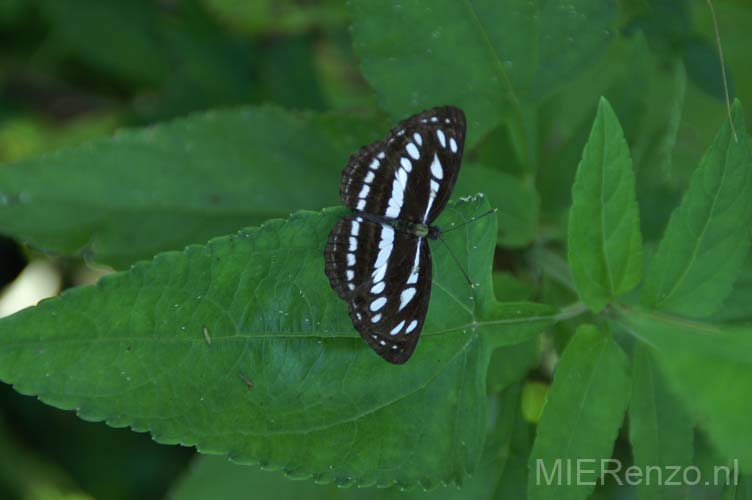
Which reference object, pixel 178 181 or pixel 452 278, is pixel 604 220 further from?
pixel 178 181

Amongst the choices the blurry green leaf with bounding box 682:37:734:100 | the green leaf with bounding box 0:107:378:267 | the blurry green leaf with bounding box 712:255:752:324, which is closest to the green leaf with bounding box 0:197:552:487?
the blurry green leaf with bounding box 712:255:752:324

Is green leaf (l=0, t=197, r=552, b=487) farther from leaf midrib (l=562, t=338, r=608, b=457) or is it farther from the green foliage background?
leaf midrib (l=562, t=338, r=608, b=457)

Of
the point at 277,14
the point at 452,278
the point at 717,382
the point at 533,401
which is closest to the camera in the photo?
the point at 717,382

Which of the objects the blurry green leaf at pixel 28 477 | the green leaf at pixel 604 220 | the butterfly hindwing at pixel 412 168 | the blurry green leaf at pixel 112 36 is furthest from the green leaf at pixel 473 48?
the blurry green leaf at pixel 28 477

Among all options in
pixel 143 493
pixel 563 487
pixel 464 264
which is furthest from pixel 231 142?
pixel 143 493

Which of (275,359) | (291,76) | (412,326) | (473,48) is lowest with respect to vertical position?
(275,359)

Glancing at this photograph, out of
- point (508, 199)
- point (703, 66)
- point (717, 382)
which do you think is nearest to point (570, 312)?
point (508, 199)
